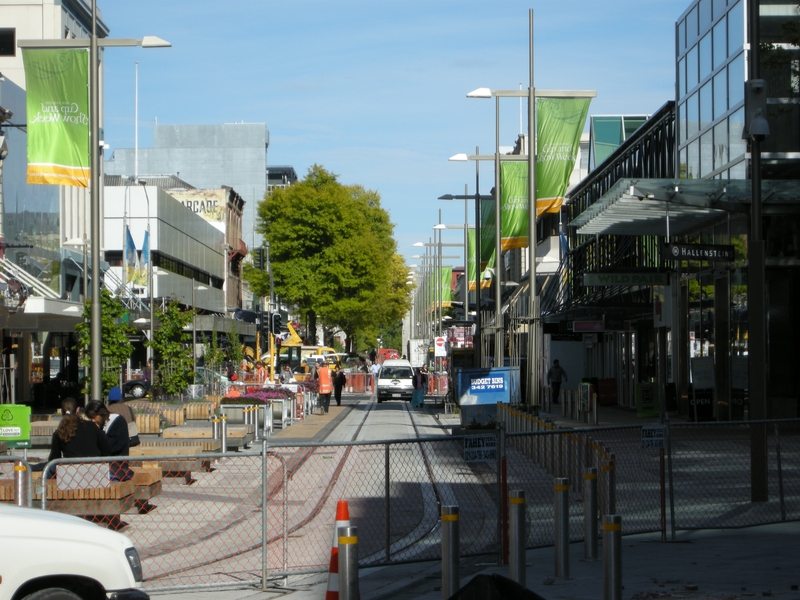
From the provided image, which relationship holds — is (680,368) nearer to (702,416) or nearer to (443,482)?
(702,416)

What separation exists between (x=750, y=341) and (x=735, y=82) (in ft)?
46.1

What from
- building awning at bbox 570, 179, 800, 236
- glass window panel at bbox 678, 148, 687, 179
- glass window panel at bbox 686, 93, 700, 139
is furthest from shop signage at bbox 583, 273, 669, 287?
glass window panel at bbox 686, 93, 700, 139

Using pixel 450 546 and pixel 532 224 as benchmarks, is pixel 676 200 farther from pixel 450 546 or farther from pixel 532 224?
pixel 450 546

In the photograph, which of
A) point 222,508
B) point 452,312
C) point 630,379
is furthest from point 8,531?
point 452,312

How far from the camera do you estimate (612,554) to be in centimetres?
724

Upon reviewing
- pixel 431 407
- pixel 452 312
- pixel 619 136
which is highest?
pixel 619 136

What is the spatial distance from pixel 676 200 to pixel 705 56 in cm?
821

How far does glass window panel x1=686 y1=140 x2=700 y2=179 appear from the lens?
29.6 metres

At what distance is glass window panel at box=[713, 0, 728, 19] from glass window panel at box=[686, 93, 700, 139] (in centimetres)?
236

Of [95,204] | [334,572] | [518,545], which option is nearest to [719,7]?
[95,204]

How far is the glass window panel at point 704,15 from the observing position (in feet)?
94.1

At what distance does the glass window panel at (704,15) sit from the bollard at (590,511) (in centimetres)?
2131

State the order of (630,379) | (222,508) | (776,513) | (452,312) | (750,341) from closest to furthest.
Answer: (222,508), (776,513), (750,341), (630,379), (452,312)

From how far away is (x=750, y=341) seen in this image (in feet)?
45.6
